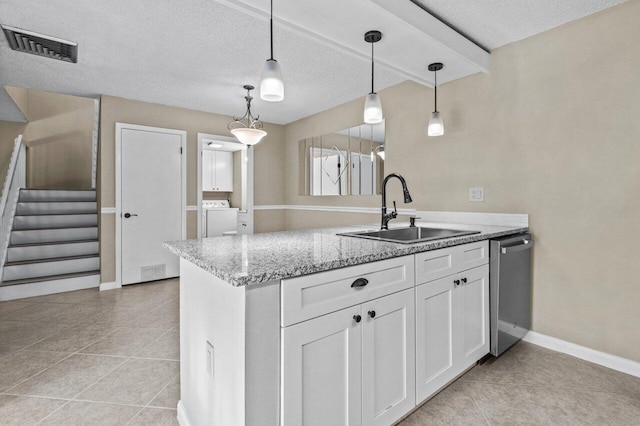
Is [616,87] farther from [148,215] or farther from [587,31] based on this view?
[148,215]

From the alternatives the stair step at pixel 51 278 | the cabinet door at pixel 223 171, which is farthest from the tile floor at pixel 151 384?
the cabinet door at pixel 223 171

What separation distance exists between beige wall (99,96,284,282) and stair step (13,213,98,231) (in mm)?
1041

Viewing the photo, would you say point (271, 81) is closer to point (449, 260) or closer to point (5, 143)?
point (449, 260)

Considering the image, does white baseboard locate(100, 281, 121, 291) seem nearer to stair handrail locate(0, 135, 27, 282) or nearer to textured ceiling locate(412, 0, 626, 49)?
stair handrail locate(0, 135, 27, 282)

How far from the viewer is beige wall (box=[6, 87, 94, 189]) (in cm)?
564

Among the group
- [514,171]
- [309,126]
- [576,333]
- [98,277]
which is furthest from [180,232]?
[576,333]

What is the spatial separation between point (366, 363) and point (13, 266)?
4.49m

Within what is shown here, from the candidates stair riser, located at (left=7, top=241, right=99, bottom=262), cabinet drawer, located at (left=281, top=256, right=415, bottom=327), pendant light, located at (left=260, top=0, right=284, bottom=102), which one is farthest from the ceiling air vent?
cabinet drawer, located at (left=281, top=256, right=415, bottom=327)

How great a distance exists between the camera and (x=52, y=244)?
4164mm

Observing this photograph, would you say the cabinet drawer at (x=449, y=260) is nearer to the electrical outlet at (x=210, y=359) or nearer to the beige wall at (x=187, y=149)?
the electrical outlet at (x=210, y=359)

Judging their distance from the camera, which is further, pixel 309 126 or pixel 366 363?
pixel 309 126

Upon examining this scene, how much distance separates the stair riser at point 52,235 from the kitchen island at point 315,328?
12.9 ft

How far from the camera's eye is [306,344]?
1.13 metres

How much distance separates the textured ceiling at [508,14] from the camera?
2.12 metres
